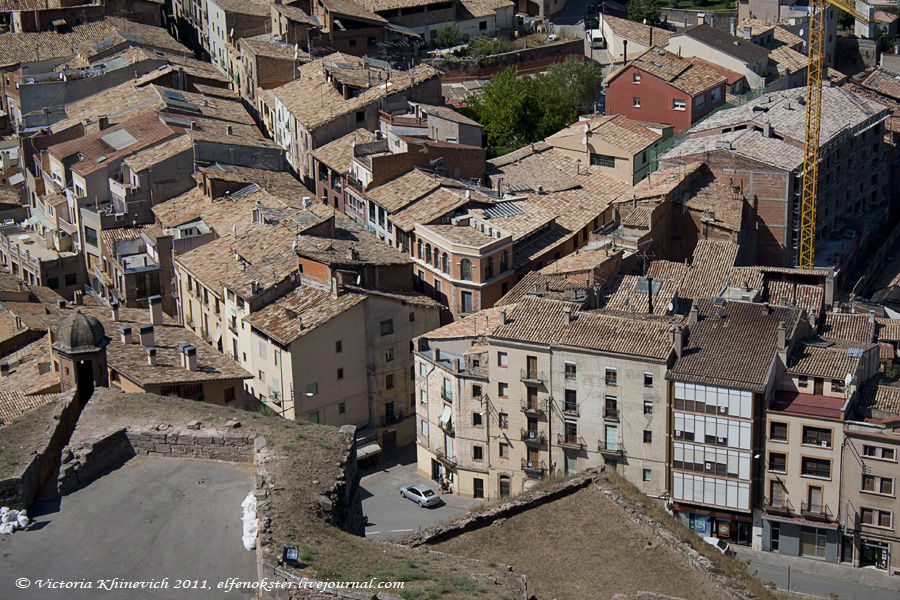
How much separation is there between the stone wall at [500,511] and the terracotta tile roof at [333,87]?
49437 millimetres

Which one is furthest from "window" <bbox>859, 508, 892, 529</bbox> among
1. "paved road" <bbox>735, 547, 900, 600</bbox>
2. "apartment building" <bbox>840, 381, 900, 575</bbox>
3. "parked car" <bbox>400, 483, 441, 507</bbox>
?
"parked car" <bbox>400, 483, 441, 507</bbox>

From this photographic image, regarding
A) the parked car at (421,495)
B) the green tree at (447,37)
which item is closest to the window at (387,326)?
the parked car at (421,495)

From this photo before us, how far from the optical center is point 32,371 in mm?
57344

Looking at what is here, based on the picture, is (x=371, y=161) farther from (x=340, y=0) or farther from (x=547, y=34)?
(x=547, y=34)

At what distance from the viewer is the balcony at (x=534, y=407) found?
61.8m

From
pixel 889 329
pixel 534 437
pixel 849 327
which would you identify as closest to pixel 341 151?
pixel 534 437

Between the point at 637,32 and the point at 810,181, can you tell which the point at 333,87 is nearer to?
the point at 637,32

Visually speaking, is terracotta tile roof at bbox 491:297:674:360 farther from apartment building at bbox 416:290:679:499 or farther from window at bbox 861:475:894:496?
window at bbox 861:475:894:496

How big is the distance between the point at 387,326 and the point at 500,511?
30055 millimetres

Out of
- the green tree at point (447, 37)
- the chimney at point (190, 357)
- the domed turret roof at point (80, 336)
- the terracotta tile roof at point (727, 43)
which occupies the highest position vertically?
the domed turret roof at point (80, 336)

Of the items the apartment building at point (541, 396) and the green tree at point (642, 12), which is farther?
the green tree at point (642, 12)

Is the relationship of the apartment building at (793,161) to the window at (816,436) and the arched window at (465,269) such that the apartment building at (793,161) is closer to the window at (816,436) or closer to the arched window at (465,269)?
the arched window at (465,269)

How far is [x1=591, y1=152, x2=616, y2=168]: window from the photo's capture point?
3236 inches

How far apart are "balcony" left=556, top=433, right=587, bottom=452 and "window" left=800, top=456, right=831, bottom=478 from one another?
8.95m
